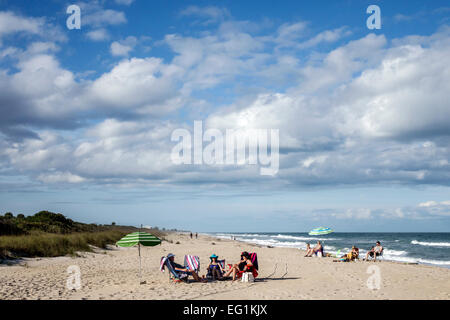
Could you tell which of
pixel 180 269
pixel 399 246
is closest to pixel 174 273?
pixel 180 269

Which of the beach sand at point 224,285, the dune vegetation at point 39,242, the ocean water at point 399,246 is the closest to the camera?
the beach sand at point 224,285

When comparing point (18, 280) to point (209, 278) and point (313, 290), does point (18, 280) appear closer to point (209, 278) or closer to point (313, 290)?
point (209, 278)

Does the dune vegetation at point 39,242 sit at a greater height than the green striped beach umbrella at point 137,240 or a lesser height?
lesser

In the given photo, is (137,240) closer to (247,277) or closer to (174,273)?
(174,273)

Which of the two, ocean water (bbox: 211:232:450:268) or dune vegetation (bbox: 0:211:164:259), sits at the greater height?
dune vegetation (bbox: 0:211:164:259)

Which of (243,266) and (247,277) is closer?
(247,277)

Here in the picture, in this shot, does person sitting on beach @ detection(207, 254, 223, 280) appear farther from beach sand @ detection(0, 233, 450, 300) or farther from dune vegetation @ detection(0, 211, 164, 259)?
dune vegetation @ detection(0, 211, 164, 259)

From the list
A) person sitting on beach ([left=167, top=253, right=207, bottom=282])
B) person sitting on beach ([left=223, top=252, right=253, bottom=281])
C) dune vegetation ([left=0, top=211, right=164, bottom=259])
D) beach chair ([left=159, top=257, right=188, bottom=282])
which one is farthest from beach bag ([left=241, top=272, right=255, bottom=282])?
dune vegetation ([left=0, top=211, right=164, bottom=259])

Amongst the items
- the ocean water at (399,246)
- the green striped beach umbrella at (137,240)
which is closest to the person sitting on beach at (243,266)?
the green striped beach umbrella at (137,240)

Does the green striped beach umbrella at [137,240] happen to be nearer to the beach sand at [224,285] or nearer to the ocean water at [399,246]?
the beach sand at [224,285]
